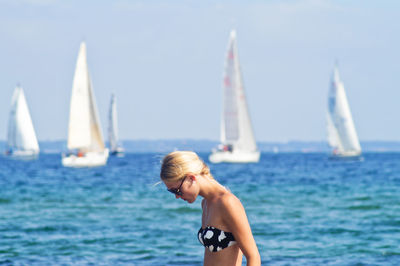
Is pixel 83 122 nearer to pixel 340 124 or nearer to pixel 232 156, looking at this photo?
pixel 232 156

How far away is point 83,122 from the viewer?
63.2m

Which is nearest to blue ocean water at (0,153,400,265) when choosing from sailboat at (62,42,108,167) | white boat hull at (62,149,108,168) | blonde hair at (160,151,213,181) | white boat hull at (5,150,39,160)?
blonde hair at (160,151,213,181)

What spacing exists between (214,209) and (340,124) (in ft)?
268

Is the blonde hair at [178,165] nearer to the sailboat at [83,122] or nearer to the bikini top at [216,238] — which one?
the bikini top at [216,238]

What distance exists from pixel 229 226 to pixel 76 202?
92.3 feet

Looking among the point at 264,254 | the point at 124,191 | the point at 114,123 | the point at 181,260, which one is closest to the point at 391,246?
the point at 264,254

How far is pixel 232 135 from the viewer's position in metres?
71.9

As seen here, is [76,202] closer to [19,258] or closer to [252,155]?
[19,258]

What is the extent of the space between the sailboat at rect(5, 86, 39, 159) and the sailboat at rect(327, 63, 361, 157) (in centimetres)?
3897

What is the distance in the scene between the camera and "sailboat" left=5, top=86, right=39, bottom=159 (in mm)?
91062

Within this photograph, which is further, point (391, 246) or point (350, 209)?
point (350, 209)

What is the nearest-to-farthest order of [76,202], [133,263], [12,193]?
[133,263]
[76,202]
[12,193]

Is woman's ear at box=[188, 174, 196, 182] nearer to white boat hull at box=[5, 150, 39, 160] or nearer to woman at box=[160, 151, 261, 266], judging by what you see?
woman at box=[160, 151, 261, 266]

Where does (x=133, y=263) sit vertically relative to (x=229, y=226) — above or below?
below
